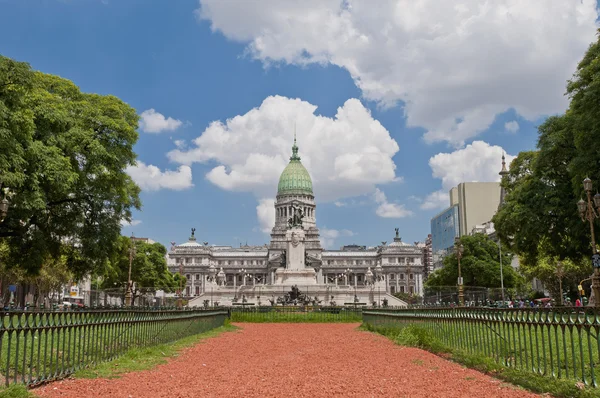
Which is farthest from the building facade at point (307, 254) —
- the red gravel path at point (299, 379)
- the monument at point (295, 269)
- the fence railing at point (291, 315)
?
the red gravel path at point (299, 379)

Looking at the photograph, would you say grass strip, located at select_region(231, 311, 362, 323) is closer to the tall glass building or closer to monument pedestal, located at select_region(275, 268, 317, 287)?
monument pedestal, located at select_region(275, 268, 317, 287)

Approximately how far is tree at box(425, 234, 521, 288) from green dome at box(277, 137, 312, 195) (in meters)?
92.7

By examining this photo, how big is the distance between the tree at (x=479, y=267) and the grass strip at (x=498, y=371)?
206 ft

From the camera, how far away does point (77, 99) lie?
116 ft

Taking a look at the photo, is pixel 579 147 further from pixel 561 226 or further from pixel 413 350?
pixel 413 350

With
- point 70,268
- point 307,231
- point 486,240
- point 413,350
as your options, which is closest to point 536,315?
point 413,350

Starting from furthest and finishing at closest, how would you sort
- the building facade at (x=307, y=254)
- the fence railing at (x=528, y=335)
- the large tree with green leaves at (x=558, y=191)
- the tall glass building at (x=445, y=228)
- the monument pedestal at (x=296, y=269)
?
the building facade at (x=307, y=254)
the tall glass building at (x=445, y=228)
the monument pedestal at (x=296, y=269)
the large tree with green leaves at (x=558, y=191)
the fence railing at (x=528, y=335)

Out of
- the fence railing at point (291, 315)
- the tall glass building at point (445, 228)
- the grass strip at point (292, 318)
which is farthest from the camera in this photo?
the tall glass building at point (445, 228)

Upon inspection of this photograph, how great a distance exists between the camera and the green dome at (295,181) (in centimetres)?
17562

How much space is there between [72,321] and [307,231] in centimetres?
15791

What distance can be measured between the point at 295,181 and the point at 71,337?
160 metres

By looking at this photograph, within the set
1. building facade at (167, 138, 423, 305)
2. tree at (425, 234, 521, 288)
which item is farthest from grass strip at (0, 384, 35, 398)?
building facade at (167, 138, 423, 305)

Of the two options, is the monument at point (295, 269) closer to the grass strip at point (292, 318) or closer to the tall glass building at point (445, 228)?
the grass strip at point (292, 318)

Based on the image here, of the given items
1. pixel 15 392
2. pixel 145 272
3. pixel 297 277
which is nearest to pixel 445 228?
pixel 297 277
